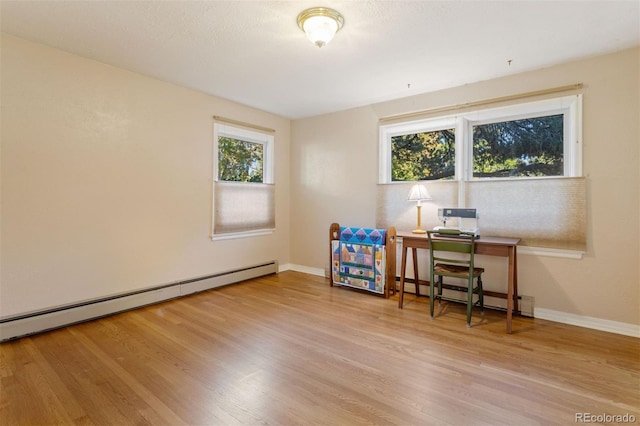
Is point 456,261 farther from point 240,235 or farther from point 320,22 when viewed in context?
point 240,235

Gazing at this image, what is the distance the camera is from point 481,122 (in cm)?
340

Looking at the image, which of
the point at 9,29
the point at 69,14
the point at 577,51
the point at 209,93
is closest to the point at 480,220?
the point at 577,51

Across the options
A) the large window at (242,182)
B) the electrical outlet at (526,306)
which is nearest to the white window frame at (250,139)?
the large window at (242,182)

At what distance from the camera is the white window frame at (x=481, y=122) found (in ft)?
9.32

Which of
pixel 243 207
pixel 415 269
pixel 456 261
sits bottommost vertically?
pixel 415 269

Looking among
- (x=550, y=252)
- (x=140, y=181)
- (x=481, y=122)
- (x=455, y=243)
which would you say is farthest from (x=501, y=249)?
(x=140, y=181)

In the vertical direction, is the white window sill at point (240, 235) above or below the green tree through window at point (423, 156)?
below

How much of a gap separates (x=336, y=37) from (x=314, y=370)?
250 centimetres

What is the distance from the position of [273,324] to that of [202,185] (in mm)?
1973

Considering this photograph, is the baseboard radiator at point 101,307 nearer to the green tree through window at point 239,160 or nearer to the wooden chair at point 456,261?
the green tree through window at point 239,160

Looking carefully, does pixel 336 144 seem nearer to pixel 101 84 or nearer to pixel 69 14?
pixel 101 84

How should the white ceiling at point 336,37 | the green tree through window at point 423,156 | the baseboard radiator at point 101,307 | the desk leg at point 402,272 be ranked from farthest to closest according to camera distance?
the green tree through window at point 423,156 → the desk leg at point 402,272 → the baseboard radiator at point 101,307 → the white ceiling at point 336,37

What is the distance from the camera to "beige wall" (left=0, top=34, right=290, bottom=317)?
2.48m

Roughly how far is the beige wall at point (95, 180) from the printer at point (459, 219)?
277 cm
